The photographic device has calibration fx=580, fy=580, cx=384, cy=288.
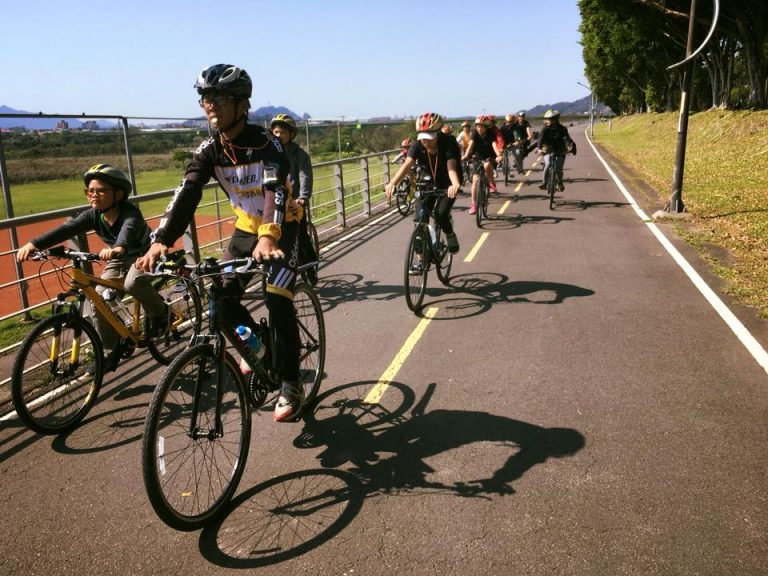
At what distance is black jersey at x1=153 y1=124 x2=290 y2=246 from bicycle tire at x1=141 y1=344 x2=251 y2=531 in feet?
3.13

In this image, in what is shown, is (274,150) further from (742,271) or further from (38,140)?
(742,271)

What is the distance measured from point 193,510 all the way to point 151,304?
2310 millimetres

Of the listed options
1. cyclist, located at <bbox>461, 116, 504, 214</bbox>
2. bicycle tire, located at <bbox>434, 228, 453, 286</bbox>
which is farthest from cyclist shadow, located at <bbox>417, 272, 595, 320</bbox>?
cyclist, located at <bbox>461, 116, 504, 214</bbox>

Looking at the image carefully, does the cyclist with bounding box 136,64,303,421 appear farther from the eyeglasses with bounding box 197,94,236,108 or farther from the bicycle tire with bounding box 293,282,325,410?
the bicycle tire with bounding box 293,282,325,410

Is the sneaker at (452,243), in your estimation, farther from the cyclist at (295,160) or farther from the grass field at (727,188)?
the grass field at (727,188)

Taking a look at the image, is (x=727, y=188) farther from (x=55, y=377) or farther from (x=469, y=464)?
(x=55, y=377)

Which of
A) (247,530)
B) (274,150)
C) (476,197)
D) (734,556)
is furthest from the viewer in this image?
(476,197)

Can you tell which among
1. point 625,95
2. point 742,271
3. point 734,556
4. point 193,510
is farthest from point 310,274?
point 625,95

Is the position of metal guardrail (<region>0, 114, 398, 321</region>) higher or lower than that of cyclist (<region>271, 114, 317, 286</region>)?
lower

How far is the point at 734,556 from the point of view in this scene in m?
2.75

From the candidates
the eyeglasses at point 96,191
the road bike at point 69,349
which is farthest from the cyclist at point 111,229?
the road bike at point 69,349

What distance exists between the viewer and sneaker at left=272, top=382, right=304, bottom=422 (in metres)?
3.94

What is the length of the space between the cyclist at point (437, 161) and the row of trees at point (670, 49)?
8.88m

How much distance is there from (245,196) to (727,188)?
15.1 metres
